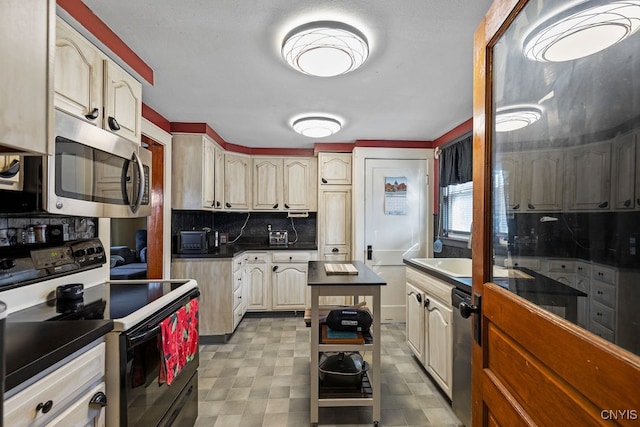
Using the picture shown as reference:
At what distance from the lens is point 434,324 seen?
207 cm

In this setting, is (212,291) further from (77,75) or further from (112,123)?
(77,75)

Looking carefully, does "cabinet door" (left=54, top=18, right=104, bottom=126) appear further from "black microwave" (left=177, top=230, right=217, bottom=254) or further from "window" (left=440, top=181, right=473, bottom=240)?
"window" (left=440, top=181, right=473, bottom=240)

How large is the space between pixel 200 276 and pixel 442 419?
244 centimetres

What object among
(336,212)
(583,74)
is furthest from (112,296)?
(336,212)

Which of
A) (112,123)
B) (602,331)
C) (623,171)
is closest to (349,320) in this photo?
(602,331)

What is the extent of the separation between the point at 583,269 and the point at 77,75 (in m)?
1.99

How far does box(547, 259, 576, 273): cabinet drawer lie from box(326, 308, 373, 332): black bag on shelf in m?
1.25

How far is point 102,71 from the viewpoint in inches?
58.5

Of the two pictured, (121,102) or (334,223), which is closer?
(121,102)

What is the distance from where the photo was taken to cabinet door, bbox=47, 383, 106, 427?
0.84 meters

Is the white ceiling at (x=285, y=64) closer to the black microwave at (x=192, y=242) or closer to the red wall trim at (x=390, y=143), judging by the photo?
the red wall trim at (x=390, y=143)

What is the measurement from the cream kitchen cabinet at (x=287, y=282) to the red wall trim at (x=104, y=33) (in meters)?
2.47

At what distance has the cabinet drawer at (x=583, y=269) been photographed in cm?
62

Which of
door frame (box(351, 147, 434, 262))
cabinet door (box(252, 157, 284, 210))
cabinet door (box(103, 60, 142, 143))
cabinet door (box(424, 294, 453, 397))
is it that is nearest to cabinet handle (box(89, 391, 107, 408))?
cabinet door (box(103, 60, 142, 143))
